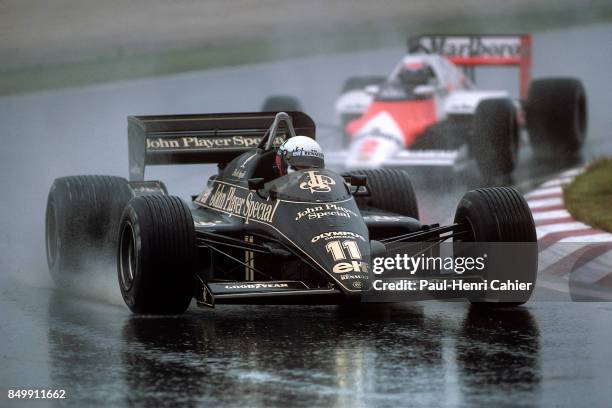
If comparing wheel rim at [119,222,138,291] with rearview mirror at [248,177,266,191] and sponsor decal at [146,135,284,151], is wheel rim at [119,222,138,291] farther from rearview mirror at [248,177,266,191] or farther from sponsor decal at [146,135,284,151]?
sponsor decal at [146,135,284,151]

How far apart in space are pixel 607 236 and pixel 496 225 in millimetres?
2449

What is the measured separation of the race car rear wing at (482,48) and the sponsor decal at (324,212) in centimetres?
1019

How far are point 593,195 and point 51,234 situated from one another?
19.3ft

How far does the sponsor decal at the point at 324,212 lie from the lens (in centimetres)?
936

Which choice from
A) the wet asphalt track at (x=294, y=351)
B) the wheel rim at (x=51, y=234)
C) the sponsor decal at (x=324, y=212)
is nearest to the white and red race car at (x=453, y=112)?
the wet asphalt track at (x=294, y=351)

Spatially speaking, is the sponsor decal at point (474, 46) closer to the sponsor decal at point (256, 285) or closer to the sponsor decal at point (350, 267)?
the sponsor decal at point (350, 267)

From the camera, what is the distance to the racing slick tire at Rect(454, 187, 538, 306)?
9.55 metres

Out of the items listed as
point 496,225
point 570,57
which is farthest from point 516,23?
point 496,225

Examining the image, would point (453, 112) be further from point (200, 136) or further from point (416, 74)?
point (200, 136)

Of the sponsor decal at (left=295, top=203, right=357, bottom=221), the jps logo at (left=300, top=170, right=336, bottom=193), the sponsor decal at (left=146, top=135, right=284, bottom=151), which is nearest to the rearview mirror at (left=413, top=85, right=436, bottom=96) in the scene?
the sponsor decal at (left=146, top=135, right=284, bottom=151)

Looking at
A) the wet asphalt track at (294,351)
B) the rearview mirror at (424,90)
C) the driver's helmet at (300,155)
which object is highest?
the rearview mirror at (424,90)

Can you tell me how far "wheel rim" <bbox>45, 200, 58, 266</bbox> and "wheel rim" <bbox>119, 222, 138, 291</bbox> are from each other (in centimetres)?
178

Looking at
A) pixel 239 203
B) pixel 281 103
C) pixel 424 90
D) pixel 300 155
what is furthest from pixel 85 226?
pixel 281 103

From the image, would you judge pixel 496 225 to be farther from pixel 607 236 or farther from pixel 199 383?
pixel 199 383
